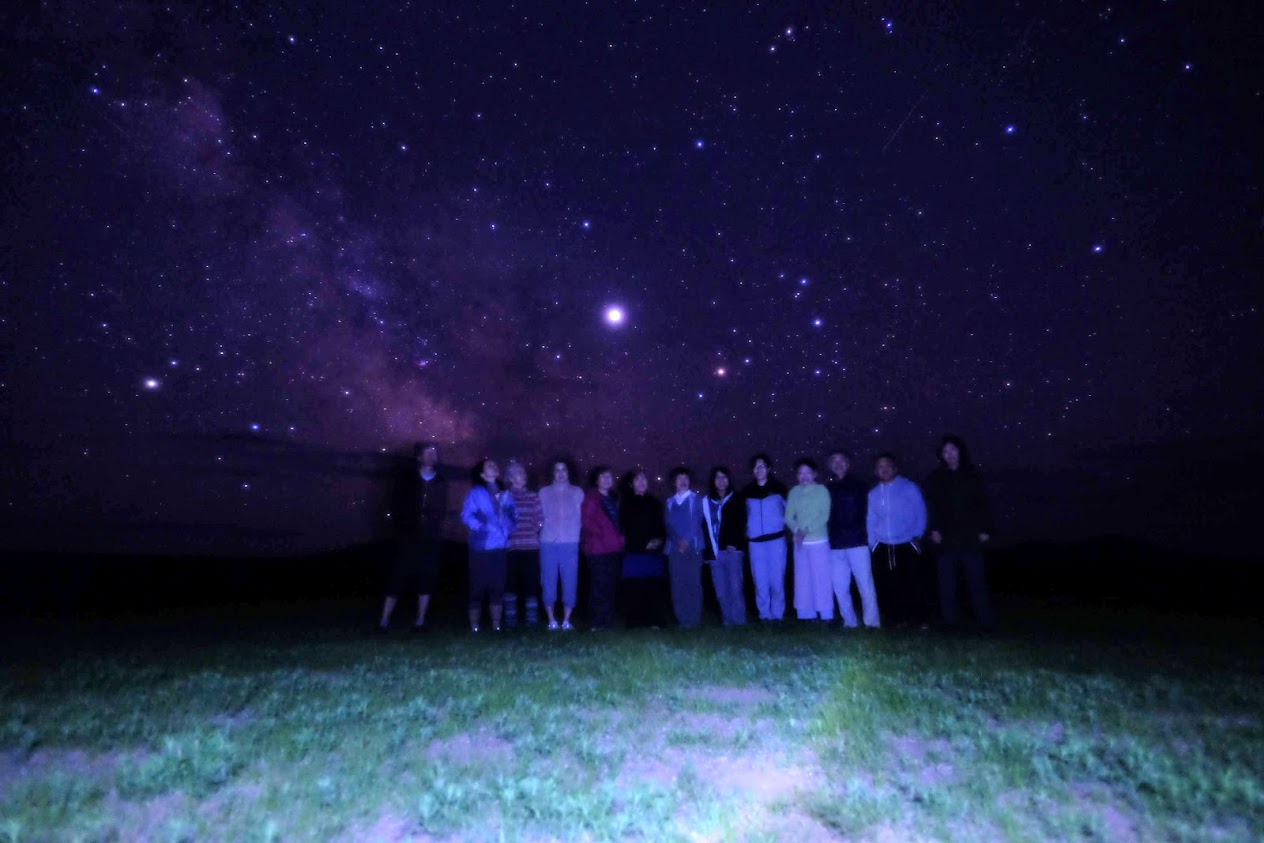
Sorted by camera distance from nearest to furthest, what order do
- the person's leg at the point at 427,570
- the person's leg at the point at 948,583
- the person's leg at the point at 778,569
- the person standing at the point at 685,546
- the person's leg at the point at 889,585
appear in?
the person's leg at the point at 948,583, the person's leg at the point at 427,570, the person's leg at the point at 889,585, the person standing at the point at 685,546, the person's leg at the point at 778,569

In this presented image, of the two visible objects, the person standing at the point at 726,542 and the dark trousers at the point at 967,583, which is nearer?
the dark trousers at the point at 967,583

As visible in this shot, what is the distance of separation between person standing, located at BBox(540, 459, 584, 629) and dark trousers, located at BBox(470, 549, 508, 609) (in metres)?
0.63

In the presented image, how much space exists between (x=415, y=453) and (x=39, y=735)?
5903mm

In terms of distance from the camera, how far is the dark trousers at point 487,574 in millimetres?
10484

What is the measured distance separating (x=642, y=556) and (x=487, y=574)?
222 centimetres

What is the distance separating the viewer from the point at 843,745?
4621 millimetres

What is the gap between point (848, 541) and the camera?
35.1 ft

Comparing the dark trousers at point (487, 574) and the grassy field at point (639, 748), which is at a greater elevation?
the dark trousers at point (487, 574)

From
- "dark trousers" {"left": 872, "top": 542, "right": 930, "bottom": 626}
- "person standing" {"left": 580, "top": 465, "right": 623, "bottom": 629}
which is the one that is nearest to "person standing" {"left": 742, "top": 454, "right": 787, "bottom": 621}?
"dark trousers" {"left": 872, "top": 542, "right": 930, "bottom": 626}

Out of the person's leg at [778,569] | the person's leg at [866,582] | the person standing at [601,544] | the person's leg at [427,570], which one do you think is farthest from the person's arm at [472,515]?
the person's leg at [866,582]

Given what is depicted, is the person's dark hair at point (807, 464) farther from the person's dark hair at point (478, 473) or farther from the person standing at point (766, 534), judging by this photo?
the person's dark hair at point (478, 473)

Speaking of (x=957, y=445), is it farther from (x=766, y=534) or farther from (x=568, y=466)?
(x=568, y=466)

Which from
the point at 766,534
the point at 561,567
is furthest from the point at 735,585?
the point at 561,567

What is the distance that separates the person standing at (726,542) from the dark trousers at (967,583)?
2.75 metres
